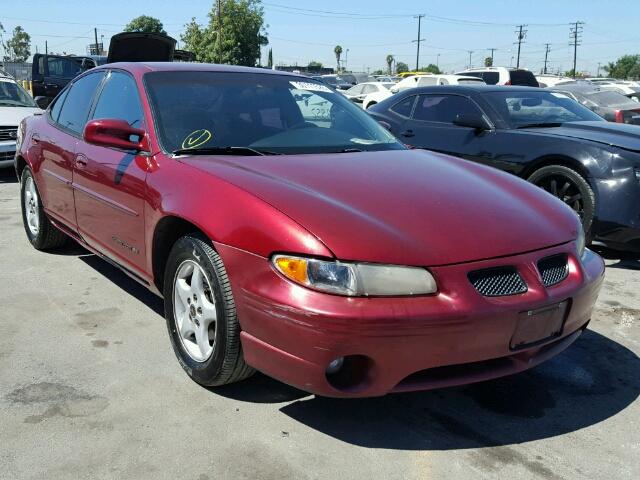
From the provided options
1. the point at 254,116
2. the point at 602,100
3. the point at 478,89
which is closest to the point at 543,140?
the point at 478,89

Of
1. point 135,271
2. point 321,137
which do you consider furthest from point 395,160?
point 135,271

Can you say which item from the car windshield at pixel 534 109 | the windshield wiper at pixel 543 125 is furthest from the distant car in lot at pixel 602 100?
the windshield wiper at pixel 543 125

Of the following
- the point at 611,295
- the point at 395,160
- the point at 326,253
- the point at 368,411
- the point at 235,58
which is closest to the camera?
the point at 326,253

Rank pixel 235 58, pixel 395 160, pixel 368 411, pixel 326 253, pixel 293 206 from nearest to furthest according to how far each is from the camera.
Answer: pixel 326 253 → pixel 293 206 → pixel 368 411 → pixel 395 160 → pixel 235 58

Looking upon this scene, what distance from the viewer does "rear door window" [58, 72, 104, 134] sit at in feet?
13.9

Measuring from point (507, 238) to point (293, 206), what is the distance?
34.8 inches

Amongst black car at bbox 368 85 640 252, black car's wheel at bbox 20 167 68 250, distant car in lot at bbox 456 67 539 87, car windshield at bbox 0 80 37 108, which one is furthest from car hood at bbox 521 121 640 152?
distant car in lot at bbox 456 67 539 87

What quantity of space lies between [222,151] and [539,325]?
1.74 m

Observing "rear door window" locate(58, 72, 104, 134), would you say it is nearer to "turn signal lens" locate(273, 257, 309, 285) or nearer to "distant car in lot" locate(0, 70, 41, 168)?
"turn signal lens" locate(273, 257, 309, 285)

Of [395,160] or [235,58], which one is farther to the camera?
[235,58]

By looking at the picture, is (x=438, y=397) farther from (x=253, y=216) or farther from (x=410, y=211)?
(x=253, y=216)

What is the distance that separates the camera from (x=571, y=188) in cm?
545

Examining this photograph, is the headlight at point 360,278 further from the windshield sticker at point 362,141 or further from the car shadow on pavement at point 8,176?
the car shadow on pavement at point 8,176

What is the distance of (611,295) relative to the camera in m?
4.48
